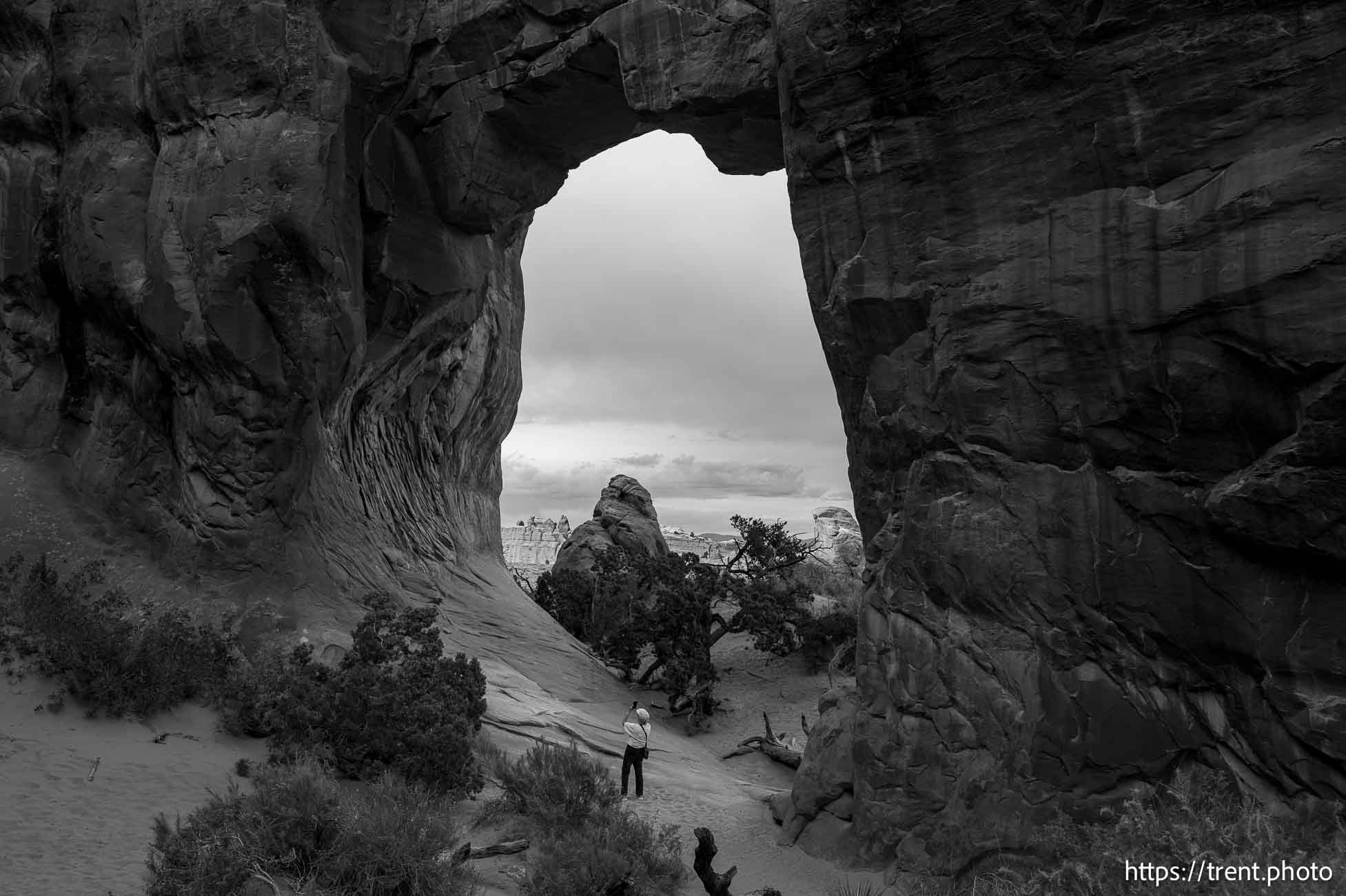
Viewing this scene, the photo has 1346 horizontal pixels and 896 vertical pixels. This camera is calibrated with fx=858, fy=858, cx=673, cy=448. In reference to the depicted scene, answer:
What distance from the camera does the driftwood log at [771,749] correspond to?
63.6 ft

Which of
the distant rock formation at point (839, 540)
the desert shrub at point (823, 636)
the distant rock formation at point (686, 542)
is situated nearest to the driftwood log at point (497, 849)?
the desert shrub at point (823, 636)

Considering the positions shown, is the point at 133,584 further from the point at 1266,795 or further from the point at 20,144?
the point at 1266,795

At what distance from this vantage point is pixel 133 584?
16438 mm

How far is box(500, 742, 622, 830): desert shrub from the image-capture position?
38.4 ft

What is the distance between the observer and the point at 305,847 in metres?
9.00

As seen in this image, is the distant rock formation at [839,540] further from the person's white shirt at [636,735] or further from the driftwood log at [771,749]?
the person's white shirt at [636,735]

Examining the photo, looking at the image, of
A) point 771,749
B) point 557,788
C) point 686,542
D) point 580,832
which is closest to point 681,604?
point 771,749

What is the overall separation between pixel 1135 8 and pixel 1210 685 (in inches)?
319

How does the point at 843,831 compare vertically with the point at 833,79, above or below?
below

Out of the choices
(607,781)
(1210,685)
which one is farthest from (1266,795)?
(607,781)

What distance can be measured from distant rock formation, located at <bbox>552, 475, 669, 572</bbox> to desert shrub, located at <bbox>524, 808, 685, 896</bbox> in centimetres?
1964

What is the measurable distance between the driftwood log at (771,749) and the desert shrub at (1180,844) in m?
9.15

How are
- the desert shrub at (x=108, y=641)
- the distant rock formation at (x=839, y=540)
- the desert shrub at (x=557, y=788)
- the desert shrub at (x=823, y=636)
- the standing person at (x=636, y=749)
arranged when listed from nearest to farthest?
the desert shrub at (x=557, y=788) → the desert shrub at (x=108, y=641) → the standing person at (x=636, y=749) → the desert shrub at (x=823, y=636) → the distant rock formation at (x=839, y=540)

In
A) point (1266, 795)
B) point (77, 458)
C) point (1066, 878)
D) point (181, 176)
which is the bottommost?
point (1066, 878)
